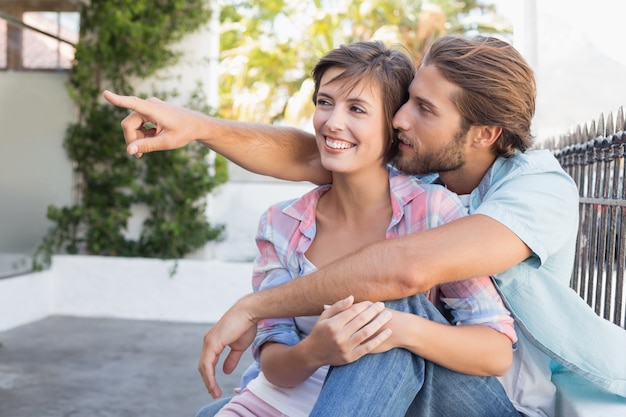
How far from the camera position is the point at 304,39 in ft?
52.2

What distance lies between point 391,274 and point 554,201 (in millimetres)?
→ 445

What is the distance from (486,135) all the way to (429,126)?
15 centimetres

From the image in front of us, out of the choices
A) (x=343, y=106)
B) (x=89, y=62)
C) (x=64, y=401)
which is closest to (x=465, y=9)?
(x=89, y=62)

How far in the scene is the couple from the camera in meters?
1.62

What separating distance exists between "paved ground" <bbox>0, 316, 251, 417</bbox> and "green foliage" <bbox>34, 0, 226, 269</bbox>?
76 cm

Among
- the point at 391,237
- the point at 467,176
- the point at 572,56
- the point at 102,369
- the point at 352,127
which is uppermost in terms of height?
the point at 572,56

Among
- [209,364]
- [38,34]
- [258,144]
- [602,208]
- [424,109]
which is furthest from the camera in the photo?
[38,34]

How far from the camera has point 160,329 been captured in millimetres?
6195

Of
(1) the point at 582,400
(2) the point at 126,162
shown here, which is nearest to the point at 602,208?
(1) the point at 582,400

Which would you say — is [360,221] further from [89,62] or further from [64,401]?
[89,62]

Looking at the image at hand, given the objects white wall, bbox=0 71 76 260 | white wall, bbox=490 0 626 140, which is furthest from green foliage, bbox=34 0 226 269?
white wall, bbox=490 0 626 140

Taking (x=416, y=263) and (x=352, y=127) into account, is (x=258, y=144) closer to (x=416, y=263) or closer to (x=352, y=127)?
(x=352, y=127)

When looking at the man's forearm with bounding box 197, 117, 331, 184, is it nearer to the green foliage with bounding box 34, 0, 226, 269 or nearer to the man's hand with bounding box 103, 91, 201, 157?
the man's hand with bounding box 103, 91, 201, 157

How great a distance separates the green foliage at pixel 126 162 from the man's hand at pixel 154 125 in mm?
4723
